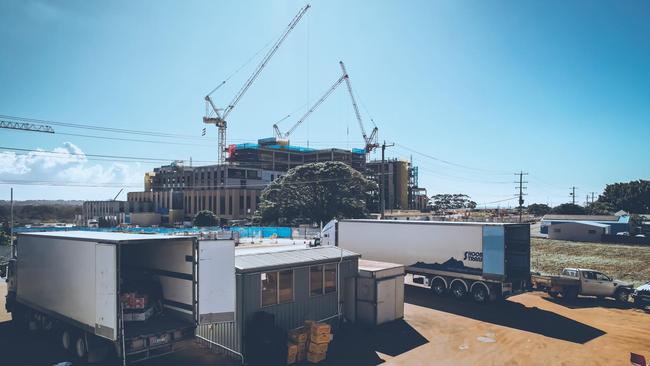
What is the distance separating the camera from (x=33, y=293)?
16188mm

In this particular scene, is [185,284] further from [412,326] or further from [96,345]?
[412,326]

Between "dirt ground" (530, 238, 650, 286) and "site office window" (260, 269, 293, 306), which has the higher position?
"site office window" (260, 269, 293, 306)

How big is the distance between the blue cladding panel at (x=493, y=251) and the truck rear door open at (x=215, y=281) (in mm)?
14469

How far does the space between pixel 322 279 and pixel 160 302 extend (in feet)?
20.3

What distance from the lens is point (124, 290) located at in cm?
1423

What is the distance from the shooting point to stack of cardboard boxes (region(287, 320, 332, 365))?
14695mm

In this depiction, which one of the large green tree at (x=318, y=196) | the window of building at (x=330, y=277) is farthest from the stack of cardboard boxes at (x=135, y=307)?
the large green tree at (x=318, y=196)

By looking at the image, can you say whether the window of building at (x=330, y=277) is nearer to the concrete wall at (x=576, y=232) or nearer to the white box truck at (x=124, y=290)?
the white box truck at (x=124, y=290)

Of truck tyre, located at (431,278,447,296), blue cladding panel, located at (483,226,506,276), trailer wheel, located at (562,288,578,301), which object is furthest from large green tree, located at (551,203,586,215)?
blue cladding panel, located at (483,226,506,276)

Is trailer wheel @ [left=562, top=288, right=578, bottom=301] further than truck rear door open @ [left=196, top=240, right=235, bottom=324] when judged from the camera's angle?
Yes

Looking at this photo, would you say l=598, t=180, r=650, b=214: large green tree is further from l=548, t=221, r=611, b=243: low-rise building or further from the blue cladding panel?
the blue cladding panel

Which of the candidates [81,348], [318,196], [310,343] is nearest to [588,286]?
[310,343]

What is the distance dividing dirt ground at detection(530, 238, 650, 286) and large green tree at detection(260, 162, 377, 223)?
29.2 meters

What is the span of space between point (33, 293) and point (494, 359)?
16999 mm
